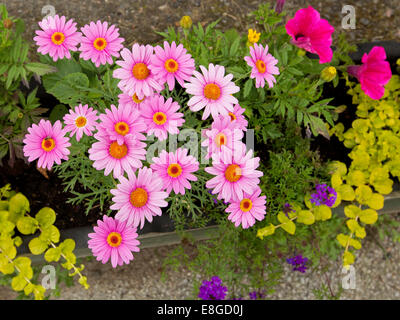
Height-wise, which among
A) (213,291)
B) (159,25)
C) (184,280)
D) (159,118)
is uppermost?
(159,25)

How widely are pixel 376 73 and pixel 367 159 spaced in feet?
1.38

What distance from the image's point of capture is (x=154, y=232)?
1318mm

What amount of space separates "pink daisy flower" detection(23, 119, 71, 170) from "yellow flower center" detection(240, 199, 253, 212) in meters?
0.45

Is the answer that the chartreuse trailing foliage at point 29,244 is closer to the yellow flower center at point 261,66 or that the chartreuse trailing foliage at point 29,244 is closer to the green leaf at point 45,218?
the green leaf at point 45,218

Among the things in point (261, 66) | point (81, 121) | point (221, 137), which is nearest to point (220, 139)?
point (221, 137)

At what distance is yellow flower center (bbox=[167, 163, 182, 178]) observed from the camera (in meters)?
0.83

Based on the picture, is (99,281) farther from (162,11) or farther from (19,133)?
(162,11)

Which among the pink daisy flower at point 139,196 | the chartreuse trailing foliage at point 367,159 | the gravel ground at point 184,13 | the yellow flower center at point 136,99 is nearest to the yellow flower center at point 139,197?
the pink daisy flower at point 139,196

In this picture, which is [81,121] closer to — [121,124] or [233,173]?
[121,124]

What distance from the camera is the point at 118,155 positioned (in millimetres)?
825

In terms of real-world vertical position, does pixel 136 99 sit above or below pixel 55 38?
below

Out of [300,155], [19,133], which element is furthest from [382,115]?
[19,133]

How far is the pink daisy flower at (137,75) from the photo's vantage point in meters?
0.85
